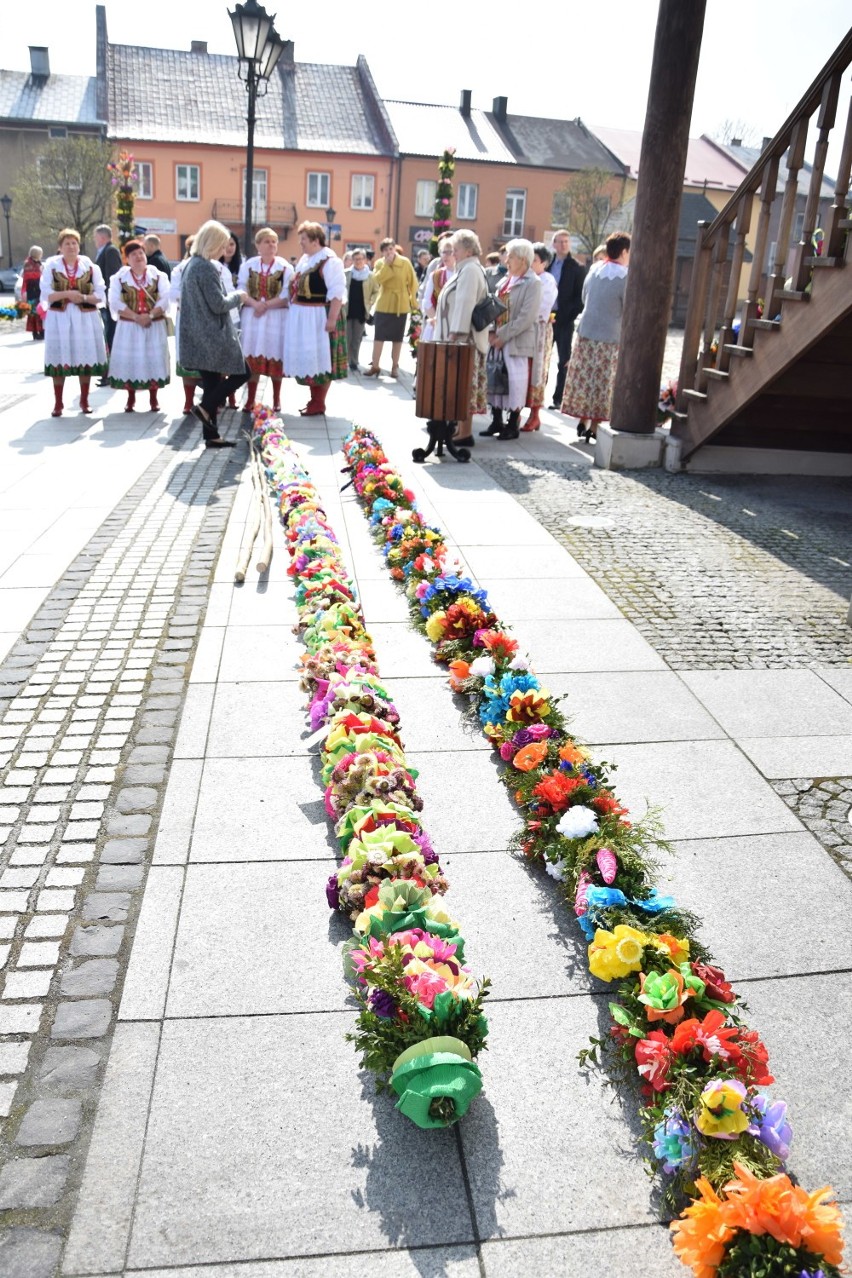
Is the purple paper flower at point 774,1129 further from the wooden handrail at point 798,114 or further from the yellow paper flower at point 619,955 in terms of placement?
the wooden handrail at point 798,114

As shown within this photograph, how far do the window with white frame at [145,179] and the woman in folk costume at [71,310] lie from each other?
44.9 meters

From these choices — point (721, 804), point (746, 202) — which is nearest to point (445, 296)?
point (746, 202)

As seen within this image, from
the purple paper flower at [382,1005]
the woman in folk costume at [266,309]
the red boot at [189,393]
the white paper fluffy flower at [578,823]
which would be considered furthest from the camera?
the red boot at [189,393]

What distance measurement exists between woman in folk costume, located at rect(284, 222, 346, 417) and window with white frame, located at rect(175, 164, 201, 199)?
45598 millimetres

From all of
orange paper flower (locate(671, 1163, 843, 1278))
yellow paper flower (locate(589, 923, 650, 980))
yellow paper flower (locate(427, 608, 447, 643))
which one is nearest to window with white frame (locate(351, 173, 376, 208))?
yellow paper flower (locate(427, 608, 447, 643))

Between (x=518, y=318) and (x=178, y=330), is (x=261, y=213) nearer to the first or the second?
(x=178, y=330)

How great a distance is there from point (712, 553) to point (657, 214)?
3749mm

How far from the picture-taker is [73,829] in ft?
11.5

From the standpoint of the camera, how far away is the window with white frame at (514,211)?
2190 inches

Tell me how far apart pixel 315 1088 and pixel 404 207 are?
56.3 metres

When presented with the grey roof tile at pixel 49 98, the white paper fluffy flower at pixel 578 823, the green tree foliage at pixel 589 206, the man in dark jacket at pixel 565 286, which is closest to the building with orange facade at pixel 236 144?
the grey roof tile at pixel 49 98

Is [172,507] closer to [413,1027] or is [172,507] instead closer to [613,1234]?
[413,1027]

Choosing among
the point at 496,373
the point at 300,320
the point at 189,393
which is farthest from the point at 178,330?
the point at 496,373

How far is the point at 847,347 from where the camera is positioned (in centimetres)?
793
